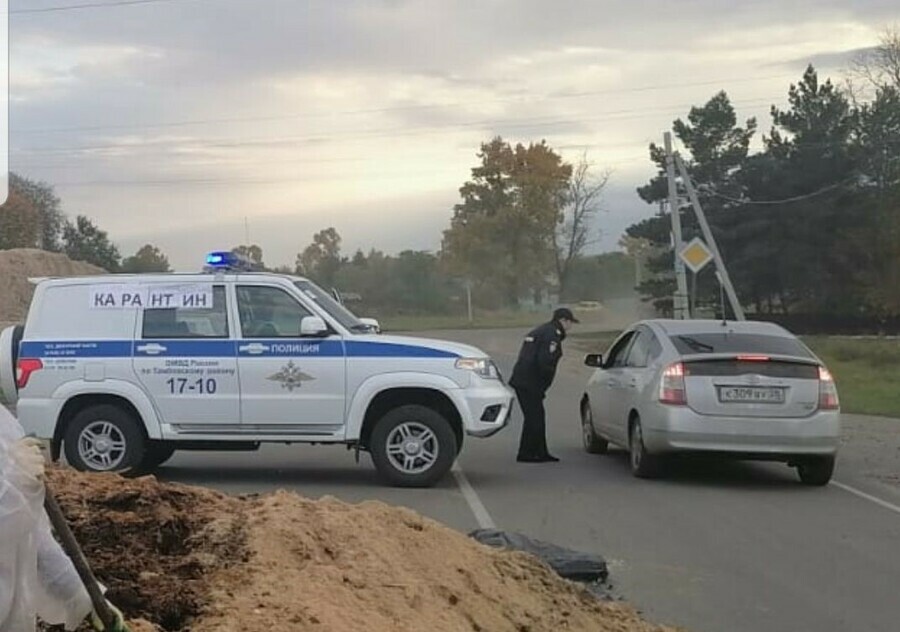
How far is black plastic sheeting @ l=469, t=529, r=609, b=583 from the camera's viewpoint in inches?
288

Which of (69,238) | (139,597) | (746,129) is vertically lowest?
(139,597)

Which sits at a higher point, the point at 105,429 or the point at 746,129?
the point at 746,129

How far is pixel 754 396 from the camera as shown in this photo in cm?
1157

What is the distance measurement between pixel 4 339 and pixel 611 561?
6.87m

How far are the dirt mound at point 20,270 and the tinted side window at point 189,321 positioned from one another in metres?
31.0

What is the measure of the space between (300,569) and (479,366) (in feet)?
21.2

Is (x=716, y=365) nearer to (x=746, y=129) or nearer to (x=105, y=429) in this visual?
(x=105, y=429)

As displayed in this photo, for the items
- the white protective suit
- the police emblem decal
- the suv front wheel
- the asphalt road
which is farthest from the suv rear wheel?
the white protective suit

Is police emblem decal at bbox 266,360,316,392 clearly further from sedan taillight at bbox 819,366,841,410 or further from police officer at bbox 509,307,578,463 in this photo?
sedan taillight at bbox 819,366,841,410

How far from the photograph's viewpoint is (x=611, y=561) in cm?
823

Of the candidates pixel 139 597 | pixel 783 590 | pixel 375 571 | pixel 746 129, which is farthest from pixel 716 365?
pixel 746 129

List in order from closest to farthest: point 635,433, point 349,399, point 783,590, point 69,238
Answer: point 783,590 < point 349,399 < point 635,433 < point 69,238

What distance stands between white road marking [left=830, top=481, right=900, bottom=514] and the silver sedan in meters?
0.25

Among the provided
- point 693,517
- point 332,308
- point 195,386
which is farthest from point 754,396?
point 195,386
